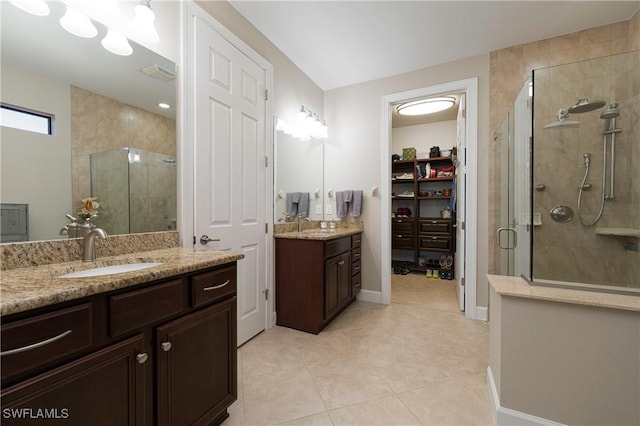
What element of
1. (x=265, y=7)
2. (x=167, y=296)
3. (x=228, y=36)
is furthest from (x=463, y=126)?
(x=167, y=296)

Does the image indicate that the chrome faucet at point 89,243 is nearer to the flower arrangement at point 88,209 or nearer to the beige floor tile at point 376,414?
the flower arrangement at point 88,209

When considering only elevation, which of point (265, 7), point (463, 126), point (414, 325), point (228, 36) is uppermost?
point (265, 7)

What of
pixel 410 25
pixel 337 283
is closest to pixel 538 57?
pixel 410 25

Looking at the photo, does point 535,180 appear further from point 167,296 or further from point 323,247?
point 167,296

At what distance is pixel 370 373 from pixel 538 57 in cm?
318

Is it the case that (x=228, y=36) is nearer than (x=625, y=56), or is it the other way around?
(x=625, y=56)

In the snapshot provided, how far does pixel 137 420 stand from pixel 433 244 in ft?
14.5

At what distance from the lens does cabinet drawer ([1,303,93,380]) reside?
658mm

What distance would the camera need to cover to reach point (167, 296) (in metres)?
1.05

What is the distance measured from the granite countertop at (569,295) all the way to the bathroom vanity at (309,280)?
132 centimetres

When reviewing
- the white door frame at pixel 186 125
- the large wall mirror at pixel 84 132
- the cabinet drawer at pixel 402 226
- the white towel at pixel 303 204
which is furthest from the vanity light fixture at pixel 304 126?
the cabinet drawer at pixel 402 226

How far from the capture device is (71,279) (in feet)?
2.96

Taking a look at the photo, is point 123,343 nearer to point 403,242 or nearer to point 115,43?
point 115,43

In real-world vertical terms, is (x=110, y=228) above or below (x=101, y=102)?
below
